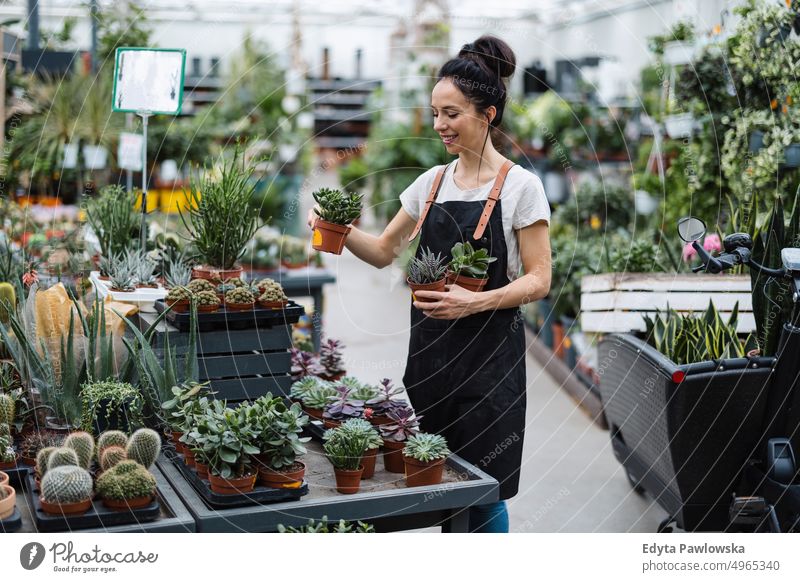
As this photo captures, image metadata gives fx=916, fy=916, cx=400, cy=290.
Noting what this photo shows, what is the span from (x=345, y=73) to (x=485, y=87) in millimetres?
14266

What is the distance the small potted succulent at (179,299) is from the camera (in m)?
2.51

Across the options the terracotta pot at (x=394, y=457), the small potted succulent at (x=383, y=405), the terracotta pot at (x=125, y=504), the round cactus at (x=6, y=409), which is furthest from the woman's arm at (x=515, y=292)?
the round cactus at (x=6, y=409)

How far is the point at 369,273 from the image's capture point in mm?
9633

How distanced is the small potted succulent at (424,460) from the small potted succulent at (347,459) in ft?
0.37

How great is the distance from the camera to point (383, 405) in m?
2.39

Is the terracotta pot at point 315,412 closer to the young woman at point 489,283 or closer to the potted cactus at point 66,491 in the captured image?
the young woman at point 489,283

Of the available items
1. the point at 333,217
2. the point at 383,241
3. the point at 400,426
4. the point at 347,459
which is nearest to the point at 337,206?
the point at 333,217

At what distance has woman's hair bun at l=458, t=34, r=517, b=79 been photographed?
246cm

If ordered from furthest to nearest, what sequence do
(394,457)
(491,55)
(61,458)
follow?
(491,55)
(394,457)
(61,458)

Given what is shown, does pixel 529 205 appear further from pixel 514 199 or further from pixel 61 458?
pixel 61 458

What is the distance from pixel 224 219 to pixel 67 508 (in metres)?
1.23

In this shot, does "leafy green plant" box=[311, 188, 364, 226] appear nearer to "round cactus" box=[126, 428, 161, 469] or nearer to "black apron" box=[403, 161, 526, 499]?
"black apron" box=[403, 161, 526, 499]

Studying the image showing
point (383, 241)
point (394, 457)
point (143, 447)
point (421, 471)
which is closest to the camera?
point (143, 447)

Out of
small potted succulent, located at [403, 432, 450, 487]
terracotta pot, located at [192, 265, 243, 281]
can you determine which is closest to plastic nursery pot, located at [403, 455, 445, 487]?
small potted succulent, located at [403, 432, 450, 487]
